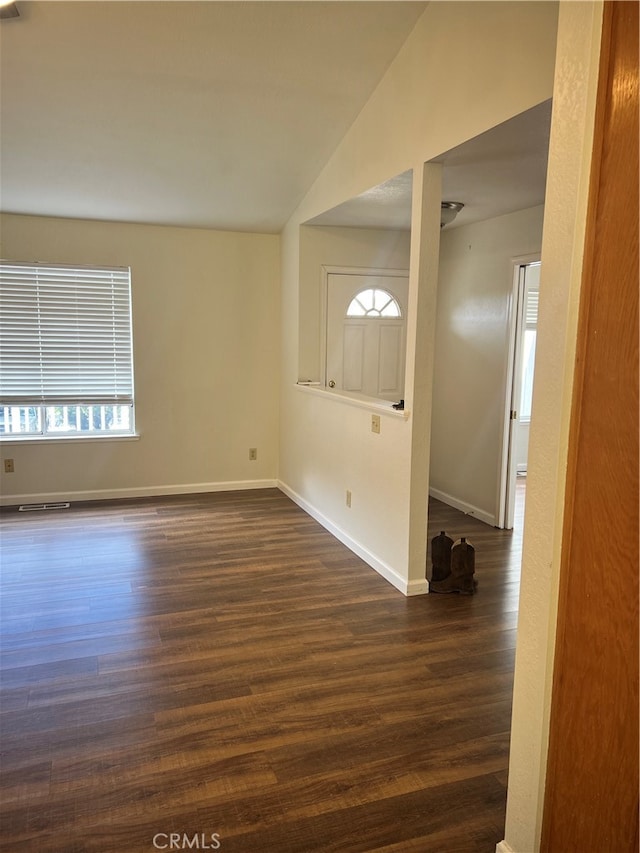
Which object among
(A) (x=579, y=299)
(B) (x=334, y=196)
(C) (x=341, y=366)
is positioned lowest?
(C) (x=341, y=366)

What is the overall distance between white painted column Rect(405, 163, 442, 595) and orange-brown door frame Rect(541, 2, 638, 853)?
1.93 meters

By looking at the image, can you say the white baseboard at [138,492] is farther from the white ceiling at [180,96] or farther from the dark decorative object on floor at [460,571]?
the dark decorative object on floor at [460,571]

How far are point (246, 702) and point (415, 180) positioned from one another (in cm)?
273

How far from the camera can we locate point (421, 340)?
3.42 metres

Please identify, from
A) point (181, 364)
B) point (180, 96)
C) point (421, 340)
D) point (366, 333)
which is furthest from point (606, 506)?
point (181, 364)

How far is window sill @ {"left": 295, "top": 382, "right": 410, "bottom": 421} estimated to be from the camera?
364 centimetres

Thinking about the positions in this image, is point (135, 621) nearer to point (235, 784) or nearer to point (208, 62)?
point (235, 784)

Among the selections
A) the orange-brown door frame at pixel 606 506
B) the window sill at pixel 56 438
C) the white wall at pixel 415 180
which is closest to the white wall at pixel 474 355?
the white wall at pixel 415 180

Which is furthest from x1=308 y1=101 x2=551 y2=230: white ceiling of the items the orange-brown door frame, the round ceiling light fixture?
the orange-brown door frame

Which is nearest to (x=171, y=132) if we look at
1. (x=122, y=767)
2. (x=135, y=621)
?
(x=135, y=621)

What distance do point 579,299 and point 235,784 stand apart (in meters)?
1.88

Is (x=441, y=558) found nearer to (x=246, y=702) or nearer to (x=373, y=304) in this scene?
(x=246, y=702)

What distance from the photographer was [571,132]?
145 centimetres

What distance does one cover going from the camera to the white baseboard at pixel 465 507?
4965 millimetres
